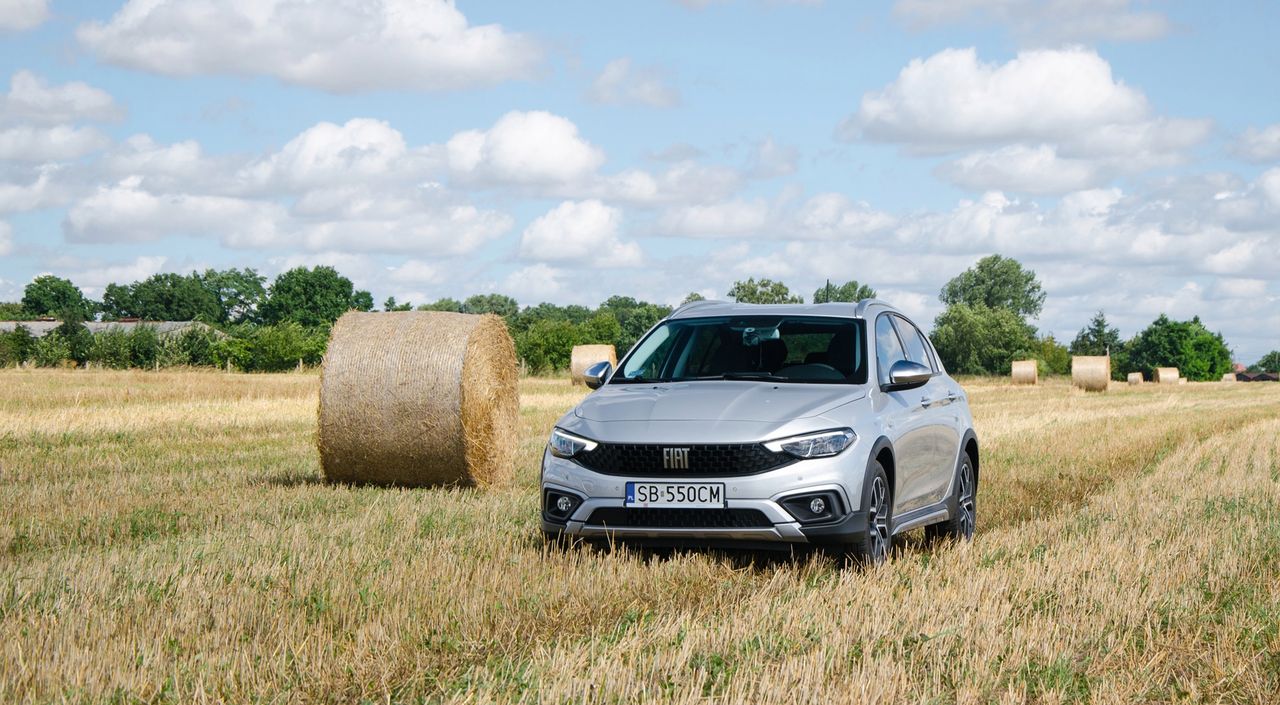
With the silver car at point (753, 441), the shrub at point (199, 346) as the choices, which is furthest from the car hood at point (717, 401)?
the shrub at point (199, 346)

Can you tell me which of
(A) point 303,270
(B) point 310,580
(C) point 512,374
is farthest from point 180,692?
(A) point 303,270

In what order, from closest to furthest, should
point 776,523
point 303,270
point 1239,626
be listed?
point 1239,626 < point 776,523 < point 303,270

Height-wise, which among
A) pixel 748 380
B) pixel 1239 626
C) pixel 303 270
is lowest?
pixel 1239 626

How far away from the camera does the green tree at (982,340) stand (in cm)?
11150

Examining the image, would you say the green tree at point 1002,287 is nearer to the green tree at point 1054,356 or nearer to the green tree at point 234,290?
the green tree at point 1054,356

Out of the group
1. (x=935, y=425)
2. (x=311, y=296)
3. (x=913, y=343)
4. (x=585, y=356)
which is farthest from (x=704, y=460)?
(x=311, y=296)

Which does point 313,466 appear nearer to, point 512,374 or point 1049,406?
point 512,374

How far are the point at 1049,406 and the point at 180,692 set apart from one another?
2783 cm

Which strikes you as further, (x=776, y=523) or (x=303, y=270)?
(x=303, y=270)

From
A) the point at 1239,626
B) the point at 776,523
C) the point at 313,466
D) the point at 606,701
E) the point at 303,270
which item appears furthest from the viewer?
the point at 303,270

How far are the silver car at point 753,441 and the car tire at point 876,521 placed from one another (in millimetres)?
12

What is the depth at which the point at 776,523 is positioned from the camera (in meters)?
7.27

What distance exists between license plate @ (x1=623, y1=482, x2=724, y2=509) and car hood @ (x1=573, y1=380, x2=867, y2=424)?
379 mm

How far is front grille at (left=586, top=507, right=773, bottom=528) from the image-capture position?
24.0ft
